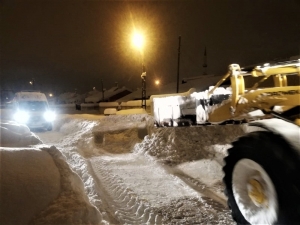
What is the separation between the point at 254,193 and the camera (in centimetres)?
324

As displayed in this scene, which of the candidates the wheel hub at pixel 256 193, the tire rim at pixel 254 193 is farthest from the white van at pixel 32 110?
the wheel hub at pixel 256 193

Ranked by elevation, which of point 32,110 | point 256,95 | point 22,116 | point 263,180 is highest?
point 32,110

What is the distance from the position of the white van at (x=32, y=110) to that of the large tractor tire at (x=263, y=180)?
53.8ft

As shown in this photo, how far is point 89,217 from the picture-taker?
3.94 m

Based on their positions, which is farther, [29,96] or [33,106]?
[29,96]

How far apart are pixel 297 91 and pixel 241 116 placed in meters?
0.87

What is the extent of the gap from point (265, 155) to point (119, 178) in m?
5.40

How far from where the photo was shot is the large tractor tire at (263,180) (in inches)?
103

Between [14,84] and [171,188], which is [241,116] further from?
[14,84]

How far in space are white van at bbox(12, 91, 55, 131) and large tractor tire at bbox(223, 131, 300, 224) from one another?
16.4 m

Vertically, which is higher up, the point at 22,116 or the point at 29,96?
the point at 29,96

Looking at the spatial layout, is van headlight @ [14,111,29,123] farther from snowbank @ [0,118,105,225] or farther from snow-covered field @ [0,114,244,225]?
snowbank @ [0,118,105,225]

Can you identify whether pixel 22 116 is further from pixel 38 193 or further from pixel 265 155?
pixel 265 155

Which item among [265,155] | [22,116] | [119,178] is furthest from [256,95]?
[22,116]
